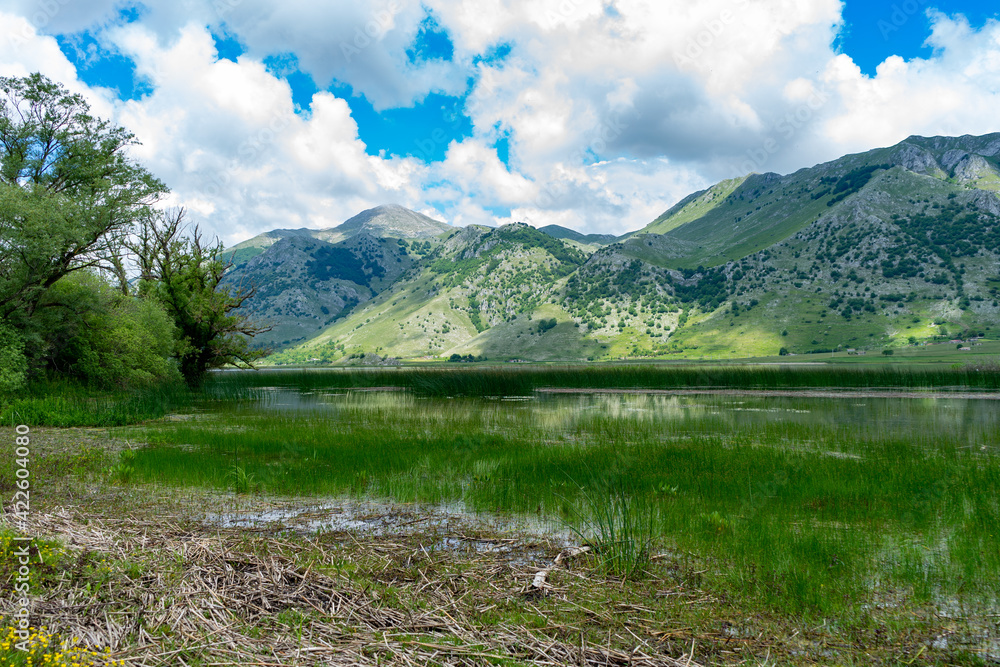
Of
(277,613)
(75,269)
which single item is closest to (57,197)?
(75,269)

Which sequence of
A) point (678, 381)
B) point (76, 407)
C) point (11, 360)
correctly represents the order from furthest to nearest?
point (678, 381) → point (11, 360) → point (76, 407)

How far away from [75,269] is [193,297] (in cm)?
1348

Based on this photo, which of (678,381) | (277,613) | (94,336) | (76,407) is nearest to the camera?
(277,613)

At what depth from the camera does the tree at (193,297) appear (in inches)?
1638

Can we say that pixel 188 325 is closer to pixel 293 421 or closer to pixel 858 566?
pixel 293 421

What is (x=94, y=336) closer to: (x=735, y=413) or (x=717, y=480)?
(x=717, y=480)

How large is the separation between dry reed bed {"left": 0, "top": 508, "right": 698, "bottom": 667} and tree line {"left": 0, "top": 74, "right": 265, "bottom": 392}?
84.6 feet

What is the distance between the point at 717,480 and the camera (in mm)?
11266

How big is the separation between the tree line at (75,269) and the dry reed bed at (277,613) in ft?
84.6

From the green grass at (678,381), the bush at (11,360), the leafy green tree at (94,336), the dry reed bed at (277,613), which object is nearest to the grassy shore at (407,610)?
the dry reed bed at (277,613)

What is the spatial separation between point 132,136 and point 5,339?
18508 millimetres

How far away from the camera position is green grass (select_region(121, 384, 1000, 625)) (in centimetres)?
646

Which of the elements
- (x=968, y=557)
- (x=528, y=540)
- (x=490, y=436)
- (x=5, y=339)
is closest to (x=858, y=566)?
(x=968, y=557)

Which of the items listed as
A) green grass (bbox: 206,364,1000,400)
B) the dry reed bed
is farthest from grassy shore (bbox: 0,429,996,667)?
green grass (bbox: 206,364,1000,400)
